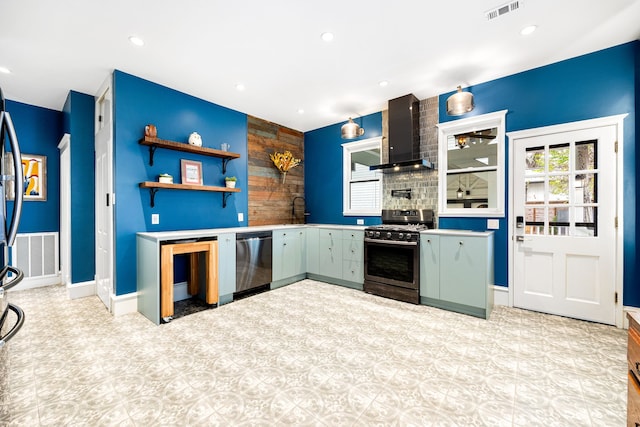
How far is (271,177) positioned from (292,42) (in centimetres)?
258

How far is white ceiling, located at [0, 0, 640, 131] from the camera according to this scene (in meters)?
2.24

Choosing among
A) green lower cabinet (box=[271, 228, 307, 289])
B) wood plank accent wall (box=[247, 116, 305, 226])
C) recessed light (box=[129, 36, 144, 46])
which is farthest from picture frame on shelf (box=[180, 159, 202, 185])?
recessed light (box=[129, 36, 144, 46])

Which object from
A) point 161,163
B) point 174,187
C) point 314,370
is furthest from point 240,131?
point 314,370

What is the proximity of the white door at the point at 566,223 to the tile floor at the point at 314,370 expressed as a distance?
0.26m

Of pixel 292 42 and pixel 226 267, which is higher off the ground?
pixel 292 42

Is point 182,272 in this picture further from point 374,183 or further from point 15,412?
point 374,183

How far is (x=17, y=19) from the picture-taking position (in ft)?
7.61

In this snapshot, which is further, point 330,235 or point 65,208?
point 330,235

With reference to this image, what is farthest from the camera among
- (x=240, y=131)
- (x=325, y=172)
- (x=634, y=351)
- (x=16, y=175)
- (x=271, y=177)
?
(x=325, y=172)

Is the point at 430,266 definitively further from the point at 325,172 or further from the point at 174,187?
the point at 174,187

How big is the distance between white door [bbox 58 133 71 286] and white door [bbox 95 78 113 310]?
0.38 metres

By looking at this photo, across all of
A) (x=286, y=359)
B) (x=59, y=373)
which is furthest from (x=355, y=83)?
(x=59, y=373)

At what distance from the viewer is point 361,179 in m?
4.86

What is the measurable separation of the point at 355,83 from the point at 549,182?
8.34 feet
